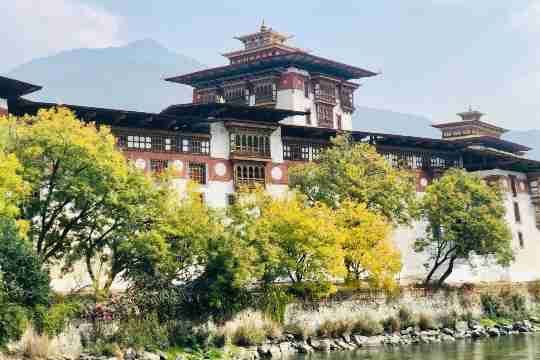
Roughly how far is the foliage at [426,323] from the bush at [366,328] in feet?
13.9

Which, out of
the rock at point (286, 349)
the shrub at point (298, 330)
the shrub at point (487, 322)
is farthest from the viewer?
the shrub at point (487, 322)

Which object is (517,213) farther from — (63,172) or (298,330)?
(63,172)

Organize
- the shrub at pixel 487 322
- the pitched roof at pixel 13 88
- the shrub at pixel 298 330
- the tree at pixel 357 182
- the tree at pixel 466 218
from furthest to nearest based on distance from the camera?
1. the tree at pixel 466 218
2. the tree at pixel 357 182
3. the shrub at pixel 487 322
4. the shrub at pixel 298 330
5. the pitched roof at pixel 13 88

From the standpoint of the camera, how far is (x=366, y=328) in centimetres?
4875

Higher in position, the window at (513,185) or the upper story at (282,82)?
the upper story at (282,82)

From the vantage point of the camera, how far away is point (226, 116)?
58625mm

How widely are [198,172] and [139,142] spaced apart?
5.20m

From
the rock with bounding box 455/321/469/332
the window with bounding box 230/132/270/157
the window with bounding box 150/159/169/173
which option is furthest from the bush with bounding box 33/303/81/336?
the rock with bounding box 455/321/469/332

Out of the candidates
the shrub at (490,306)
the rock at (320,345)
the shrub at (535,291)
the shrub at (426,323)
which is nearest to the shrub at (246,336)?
the rock at (320,345)

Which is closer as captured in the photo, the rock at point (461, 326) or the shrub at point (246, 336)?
the shrub at point (246, 336)

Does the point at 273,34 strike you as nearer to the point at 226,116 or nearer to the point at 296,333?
the point at 226,116

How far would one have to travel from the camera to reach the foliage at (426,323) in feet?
171

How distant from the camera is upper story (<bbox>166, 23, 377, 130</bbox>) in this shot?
78812 mm

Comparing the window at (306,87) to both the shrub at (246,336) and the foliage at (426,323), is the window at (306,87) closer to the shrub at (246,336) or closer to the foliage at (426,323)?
the foliage at (426,323)
